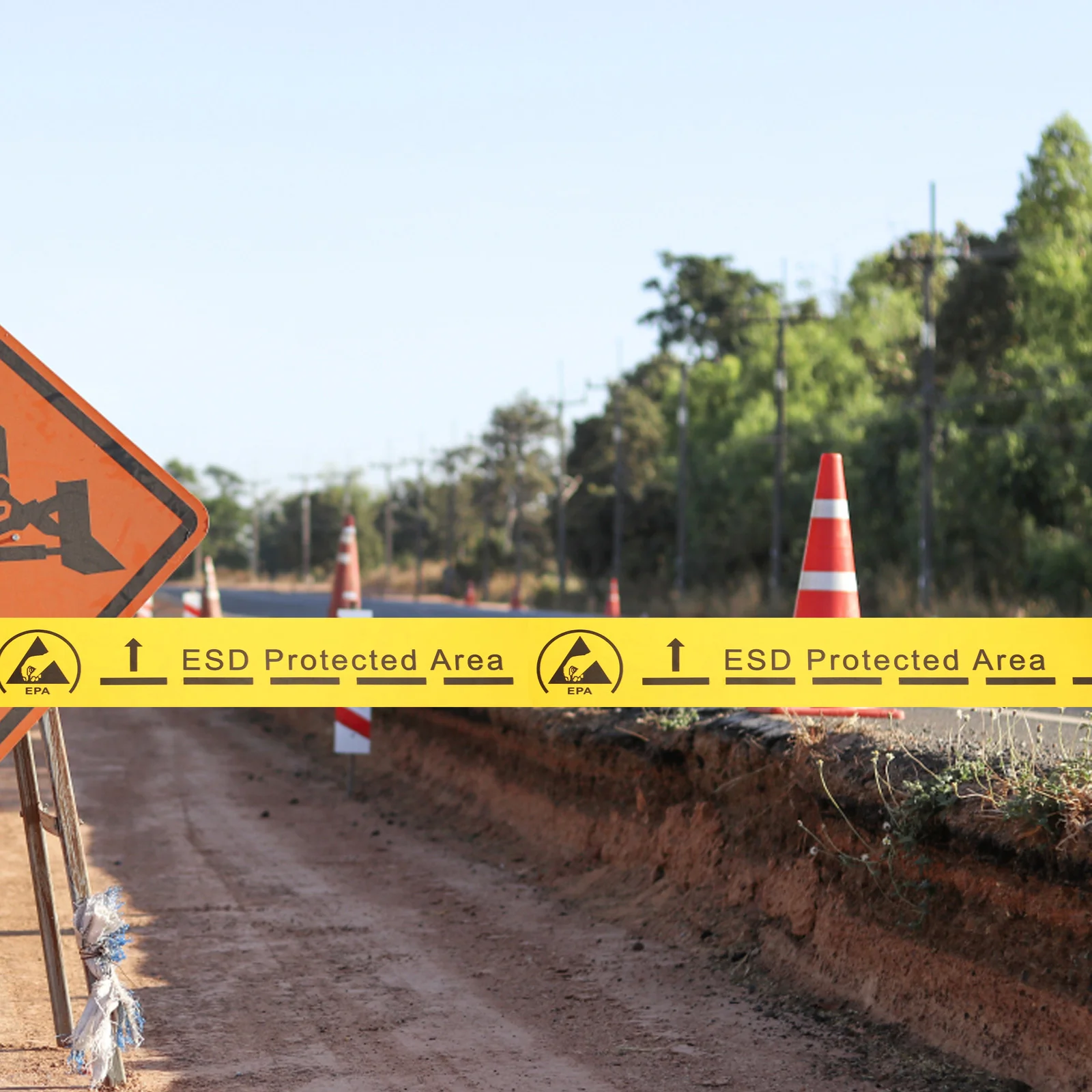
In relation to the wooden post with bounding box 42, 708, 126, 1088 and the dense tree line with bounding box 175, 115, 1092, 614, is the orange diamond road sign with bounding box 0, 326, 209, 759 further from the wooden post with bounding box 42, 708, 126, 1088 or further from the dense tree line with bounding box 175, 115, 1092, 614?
the dense tree line with bounding box 175, 115, 1092, 614

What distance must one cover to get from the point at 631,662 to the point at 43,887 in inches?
89.9

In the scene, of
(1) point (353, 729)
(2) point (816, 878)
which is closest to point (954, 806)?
(2) point (816, 878)

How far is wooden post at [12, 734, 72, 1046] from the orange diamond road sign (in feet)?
0.81

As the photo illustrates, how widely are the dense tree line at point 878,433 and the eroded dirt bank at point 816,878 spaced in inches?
775

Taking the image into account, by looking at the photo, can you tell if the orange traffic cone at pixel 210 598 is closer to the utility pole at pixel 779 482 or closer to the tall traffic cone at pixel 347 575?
the tall traffic cone at pixel 347 575

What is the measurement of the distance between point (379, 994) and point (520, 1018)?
27.0 inches

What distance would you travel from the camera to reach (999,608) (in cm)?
2620

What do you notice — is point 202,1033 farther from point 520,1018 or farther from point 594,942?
point 594,942

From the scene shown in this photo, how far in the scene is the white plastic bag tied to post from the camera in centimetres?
468

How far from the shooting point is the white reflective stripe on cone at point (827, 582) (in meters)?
7.34

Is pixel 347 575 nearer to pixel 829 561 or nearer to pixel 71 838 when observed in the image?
pixel 829 561

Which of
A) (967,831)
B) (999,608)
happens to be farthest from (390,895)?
(999,608)

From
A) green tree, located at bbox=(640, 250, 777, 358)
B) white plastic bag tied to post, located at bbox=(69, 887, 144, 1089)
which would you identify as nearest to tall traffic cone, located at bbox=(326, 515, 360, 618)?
white plastic bag tied to post, located at bbox=(69, 887, 144, 1089)

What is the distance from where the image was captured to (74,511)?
472 centimetres
